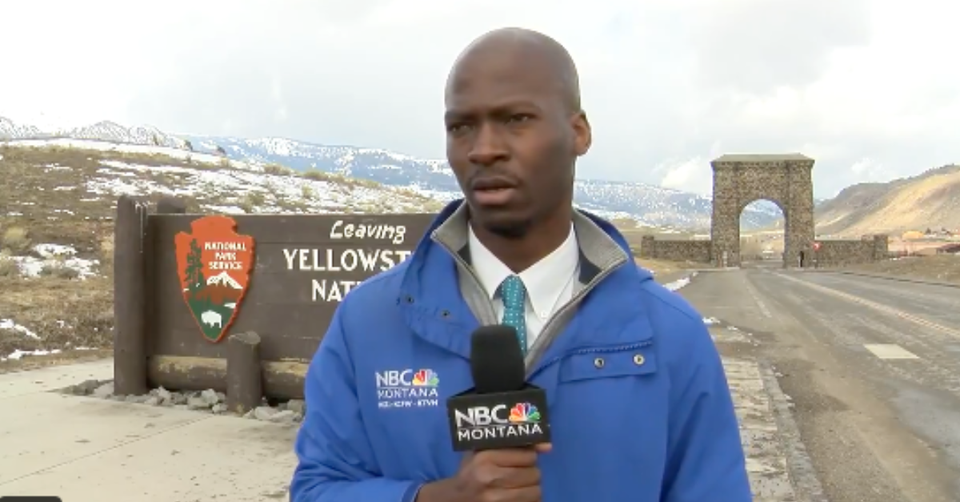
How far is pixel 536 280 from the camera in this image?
66.6 inches

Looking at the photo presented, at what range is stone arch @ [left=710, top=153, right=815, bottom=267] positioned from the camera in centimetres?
7188

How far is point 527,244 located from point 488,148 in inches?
8.9

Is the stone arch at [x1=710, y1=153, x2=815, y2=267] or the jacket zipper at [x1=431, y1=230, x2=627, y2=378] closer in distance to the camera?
the jacket zipper at [x1=431, y1=230, x2=627, y2=378]

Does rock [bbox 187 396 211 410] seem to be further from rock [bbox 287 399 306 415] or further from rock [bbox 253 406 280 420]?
rock [bbox 287 399 306 415]

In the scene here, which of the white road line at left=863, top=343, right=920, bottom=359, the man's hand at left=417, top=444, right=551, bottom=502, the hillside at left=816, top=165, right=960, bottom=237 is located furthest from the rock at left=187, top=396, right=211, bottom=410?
the hillside at left=816, top=165, right=960, bottom=237

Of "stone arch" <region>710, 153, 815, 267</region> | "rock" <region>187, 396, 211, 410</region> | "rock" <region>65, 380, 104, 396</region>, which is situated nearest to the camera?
"rock" <region>187, 396, 211, 410</region>

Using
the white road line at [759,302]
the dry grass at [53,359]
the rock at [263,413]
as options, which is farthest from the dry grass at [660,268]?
the rock at [263,413]

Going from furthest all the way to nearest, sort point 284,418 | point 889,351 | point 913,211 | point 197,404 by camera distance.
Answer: point 913,211, point 889,351, point 197,404, point 284,418

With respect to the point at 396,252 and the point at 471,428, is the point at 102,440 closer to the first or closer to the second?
the point at 396,252

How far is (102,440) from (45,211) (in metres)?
20.0

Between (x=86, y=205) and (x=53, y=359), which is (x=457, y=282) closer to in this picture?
(x=53, y=359)

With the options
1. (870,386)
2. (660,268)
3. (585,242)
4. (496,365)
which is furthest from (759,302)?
(660,268)

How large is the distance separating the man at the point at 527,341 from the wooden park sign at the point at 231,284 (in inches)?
193

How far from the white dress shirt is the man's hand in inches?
13.9
